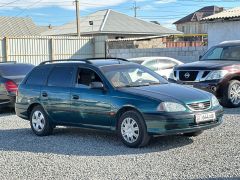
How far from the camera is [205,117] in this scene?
314 inches

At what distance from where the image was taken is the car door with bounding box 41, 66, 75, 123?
30.6 ft

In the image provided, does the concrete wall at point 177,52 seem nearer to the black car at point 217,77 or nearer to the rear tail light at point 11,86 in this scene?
the black car at point 217,77

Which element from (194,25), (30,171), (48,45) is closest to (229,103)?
(30,171)

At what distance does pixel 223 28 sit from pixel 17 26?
1446 inches

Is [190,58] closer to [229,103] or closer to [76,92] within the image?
[229,103]

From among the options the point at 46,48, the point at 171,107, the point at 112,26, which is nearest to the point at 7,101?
the point at 171,107

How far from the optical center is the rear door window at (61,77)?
947 cm

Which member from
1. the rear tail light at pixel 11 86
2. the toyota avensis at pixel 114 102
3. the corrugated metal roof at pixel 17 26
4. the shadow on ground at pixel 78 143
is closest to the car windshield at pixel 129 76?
the toyota avensis at pixel 114 102

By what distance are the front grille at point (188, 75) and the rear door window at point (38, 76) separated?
14.7 feet

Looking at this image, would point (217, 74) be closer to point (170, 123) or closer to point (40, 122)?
point (40, 122)

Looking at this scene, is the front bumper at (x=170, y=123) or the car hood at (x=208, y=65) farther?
the car hood at (x=208, y=65)

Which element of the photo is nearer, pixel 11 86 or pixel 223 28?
pixel 11 86

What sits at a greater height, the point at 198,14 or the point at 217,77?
the point at 198,14

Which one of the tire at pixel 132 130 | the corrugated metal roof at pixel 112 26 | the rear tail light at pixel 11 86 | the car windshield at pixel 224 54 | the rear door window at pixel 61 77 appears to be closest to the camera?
the tire at pixel 132 130
